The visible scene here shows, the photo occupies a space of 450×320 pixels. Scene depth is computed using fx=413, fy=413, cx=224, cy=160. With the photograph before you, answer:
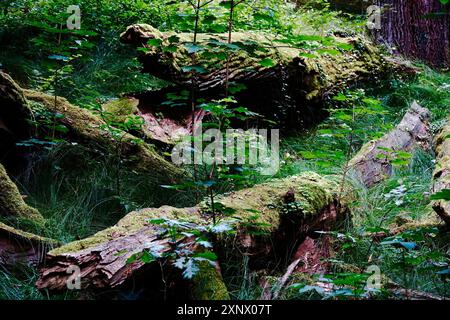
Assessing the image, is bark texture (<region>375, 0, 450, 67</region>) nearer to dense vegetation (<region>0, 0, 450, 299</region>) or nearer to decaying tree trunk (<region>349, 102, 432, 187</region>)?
dense vegetation (<region>0, 0, 450, 299</region>)

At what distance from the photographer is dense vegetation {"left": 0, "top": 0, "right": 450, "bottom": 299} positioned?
2.27m

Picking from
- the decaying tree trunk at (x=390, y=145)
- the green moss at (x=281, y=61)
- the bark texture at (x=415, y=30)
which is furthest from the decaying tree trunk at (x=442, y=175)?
the bark texture at (x=415, y=30)

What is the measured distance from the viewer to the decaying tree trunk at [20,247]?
248 cm

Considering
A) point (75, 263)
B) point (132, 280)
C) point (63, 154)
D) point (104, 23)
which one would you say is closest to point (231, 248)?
point (132, 280)

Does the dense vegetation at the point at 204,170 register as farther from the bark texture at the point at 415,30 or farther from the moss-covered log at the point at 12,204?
the bark texture at the point at 415,30

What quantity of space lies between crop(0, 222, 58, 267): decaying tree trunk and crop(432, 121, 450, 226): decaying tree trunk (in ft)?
7.90

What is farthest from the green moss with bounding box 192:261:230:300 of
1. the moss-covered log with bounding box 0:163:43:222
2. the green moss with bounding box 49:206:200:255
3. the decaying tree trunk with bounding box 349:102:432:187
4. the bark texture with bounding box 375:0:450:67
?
the bark texture with bounding box 375:0:450:67

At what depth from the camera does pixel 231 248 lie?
2.56m

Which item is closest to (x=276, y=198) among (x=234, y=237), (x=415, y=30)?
(x=234, y=237)

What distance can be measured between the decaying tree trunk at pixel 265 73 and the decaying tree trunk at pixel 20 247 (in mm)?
1943

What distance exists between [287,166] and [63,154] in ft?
7.36

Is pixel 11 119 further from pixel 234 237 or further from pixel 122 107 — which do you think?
pixel 234 237

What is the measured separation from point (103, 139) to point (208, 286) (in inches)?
81.7
